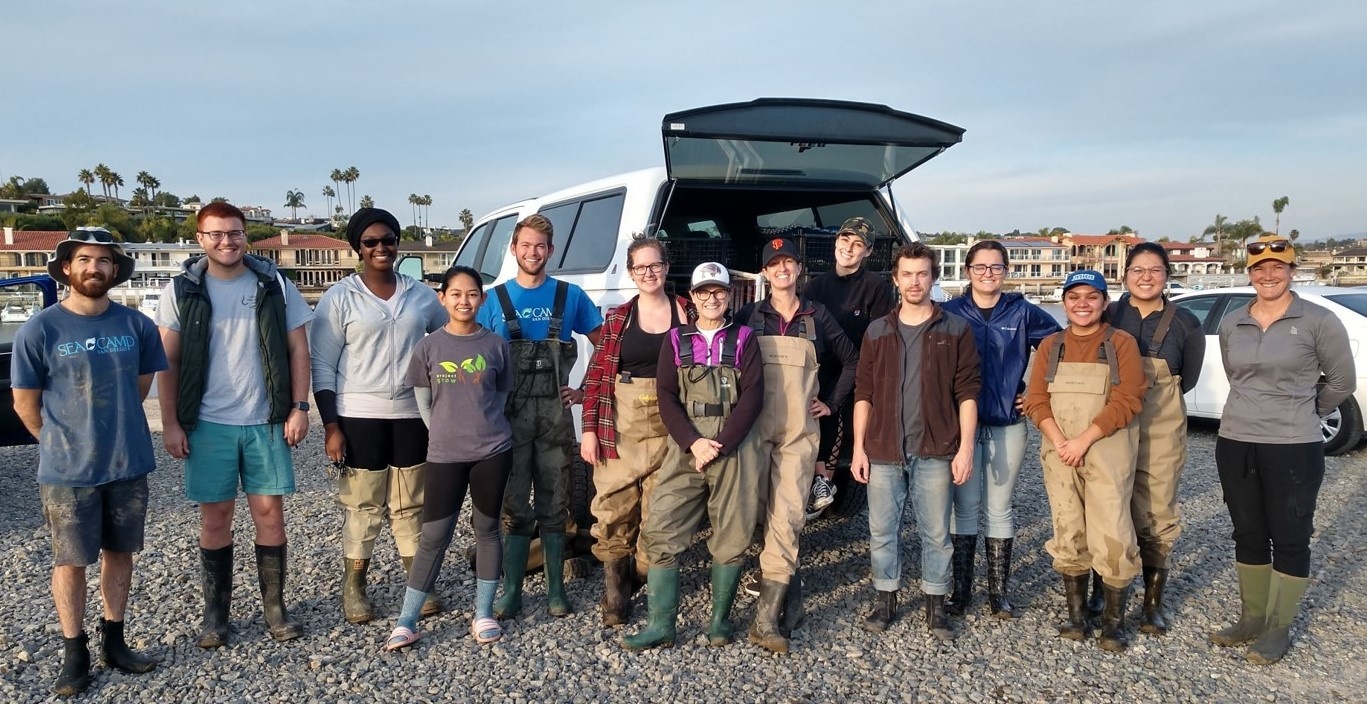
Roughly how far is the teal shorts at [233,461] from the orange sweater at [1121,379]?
3248 millimetres

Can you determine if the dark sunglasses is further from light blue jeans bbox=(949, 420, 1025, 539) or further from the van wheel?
the van wheel

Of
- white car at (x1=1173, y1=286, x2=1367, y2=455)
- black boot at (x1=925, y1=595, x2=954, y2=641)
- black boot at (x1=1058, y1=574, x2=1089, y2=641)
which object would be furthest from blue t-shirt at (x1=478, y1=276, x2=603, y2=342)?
white car at (x1=1173, y1=286, x2=1367, y2=455)

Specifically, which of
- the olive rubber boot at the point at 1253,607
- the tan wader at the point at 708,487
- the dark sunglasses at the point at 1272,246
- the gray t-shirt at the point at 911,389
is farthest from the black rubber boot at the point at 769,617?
the dark sunglasses at the point at 1272,246

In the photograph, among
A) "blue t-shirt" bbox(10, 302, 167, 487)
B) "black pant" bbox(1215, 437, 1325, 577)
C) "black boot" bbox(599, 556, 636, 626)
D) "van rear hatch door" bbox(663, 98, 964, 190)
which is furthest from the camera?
"van rear hatch door" bbox(663, 98, 964, 190)

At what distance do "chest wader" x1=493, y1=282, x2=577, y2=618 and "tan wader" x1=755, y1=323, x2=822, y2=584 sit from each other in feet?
3.09

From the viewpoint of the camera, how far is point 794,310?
3.55 metres

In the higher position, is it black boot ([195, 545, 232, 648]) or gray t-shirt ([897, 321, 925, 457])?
gray t-shirt ([897, 321, 925, 457])

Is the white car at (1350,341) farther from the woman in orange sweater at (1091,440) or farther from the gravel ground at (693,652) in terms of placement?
the woman in orange sweater at (1091,440)

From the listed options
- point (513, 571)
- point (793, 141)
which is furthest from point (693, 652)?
point (793, 141)

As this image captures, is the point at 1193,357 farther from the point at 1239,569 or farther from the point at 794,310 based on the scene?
the point at 794,310

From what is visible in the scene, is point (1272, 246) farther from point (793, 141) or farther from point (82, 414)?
point (82, 414)

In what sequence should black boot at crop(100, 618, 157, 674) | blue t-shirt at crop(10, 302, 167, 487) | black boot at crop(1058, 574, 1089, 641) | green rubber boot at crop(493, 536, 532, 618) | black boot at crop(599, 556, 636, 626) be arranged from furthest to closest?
green rubber boot at crop(493, 536, 532, 618)
black boot at crop(599, 556, 636, 626)
black boot at crop(1058, 574, 1089, 641)
black boot at crop(100, 618, 157, 674)
blue t-shirt at crop(10, 302, 167, 487)

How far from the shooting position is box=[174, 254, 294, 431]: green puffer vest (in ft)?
10.8

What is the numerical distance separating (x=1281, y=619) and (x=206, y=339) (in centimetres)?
453
